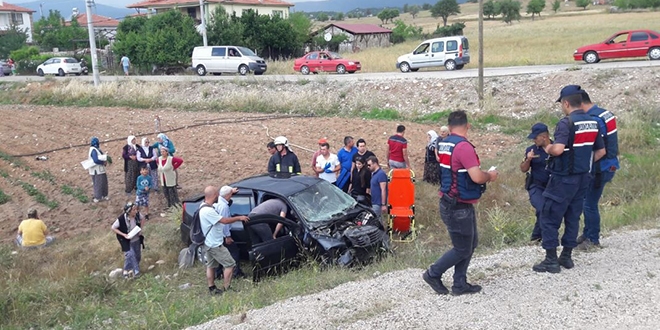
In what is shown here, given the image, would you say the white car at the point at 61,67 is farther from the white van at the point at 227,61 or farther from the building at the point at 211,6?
the building at the point at 211,6

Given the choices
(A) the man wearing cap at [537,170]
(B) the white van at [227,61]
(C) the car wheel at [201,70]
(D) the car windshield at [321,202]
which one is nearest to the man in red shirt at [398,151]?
(D) the car windshield at [321,202]

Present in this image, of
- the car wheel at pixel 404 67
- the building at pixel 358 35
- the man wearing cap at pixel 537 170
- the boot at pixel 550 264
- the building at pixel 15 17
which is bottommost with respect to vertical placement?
the boot at pixel 550 264

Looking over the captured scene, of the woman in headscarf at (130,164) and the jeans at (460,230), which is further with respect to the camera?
the woman in headscarf at (130,164)

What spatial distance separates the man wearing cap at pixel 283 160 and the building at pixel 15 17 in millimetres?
76845

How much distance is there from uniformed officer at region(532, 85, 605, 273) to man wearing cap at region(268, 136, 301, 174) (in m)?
5.56

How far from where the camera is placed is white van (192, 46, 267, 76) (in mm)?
33594

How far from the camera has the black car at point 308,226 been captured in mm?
8297

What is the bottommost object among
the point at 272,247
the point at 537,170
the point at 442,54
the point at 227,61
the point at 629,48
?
the point at 272,247

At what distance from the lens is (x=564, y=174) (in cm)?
612

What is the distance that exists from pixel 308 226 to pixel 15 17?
281ft

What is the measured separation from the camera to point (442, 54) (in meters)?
29.7

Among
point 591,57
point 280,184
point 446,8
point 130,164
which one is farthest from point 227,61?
point 446,8

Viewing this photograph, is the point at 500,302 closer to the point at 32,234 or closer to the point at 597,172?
the point at 597,172

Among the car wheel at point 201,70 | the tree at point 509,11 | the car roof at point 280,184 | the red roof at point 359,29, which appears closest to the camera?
the car roof at point 280,184
